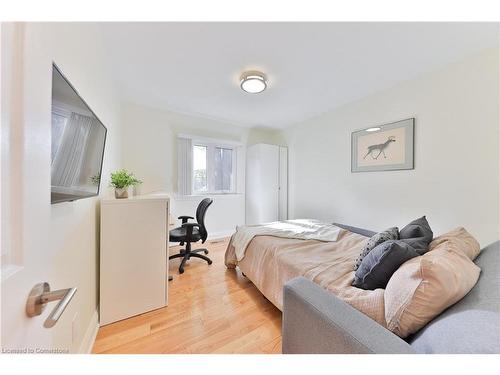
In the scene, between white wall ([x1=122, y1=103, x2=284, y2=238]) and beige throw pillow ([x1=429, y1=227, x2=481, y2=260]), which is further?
white wall ([x1=122, y1=103, x2=284, y2=238])

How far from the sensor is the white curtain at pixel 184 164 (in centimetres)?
345

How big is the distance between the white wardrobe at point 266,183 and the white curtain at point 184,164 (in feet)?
4.19

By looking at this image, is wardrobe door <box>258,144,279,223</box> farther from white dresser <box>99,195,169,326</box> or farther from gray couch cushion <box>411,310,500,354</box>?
gray couch cushion <box>411,310,500,354</box>

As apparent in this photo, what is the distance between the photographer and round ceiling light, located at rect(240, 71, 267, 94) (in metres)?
2.11

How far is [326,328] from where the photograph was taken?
0.77 m

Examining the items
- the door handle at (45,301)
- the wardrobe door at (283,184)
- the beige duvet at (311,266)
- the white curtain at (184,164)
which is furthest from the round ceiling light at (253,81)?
the door handle at (45,301)

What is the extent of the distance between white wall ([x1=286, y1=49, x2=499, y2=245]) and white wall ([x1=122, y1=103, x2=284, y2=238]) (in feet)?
6.89

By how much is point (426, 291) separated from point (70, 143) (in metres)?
1.72

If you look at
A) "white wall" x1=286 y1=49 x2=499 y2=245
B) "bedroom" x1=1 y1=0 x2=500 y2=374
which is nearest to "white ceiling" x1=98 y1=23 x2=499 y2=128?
"bedroom" x1=1 y1=0 x2=500 y2=374

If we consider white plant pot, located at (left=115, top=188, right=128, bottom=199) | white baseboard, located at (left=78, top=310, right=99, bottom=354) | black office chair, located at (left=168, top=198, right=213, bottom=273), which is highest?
white plant pot, located at (left=115, top=188, right=128, bottom=199)

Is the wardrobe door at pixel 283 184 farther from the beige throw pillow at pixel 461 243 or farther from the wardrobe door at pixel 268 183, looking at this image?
the beige throw pillow at pixel 461 243

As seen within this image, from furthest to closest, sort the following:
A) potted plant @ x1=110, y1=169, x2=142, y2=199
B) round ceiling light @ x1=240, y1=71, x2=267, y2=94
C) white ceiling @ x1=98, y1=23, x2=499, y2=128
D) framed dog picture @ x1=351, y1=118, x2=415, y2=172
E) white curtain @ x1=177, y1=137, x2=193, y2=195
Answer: white curtain @ x1=177, y1=137, x2=193, y2=195 < framed dog picture @ x1=351, y1=118, x2=415, y2=172 < round ceiling light @ x1=240, y1=71, x2=267, y2=94 < potted plant @ x1=110, y1=169, x2=142, y2=199 < white ceiling @ x1=98, y1=23, x2=499, y2=128

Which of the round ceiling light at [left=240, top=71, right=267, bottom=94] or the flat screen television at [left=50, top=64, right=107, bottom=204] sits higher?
the round ceiling light at [left=240, top=71, right=267, bottom=94]
